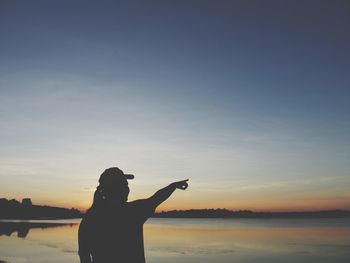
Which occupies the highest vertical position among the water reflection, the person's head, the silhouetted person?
the person's head

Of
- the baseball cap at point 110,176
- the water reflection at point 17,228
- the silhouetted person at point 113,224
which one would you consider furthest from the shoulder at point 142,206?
the water reflection at point 17,228

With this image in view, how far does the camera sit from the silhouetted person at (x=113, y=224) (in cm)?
309

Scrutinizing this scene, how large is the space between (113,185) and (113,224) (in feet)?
1.04

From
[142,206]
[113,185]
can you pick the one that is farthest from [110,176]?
[142,206]

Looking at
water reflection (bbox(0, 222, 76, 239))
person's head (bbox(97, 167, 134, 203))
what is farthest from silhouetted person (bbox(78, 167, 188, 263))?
water reflection (bbox(0, 222, 76, 239))

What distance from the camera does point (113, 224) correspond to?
3131 millimetres

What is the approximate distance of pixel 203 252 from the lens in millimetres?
28891

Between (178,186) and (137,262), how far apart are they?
2.30 feet

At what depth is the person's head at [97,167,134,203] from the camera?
10.3 feet

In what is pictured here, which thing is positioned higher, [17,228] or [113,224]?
[113,224]

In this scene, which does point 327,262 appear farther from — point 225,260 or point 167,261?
point 167,261

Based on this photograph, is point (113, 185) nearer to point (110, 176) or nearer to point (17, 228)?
point (110, 176)

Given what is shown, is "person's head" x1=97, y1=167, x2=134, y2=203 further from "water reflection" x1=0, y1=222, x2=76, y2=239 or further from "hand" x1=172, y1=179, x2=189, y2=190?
"water reflection" x1=0, y1=222, x2=76, y2=239

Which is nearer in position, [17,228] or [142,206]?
[142,206]
